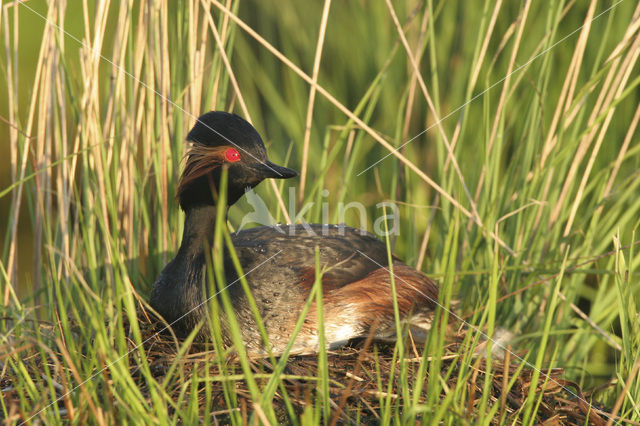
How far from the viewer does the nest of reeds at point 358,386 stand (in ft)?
8.83

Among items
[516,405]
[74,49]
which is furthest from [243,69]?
[516,405]

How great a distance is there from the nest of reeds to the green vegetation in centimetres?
3

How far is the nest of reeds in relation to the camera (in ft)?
8.83

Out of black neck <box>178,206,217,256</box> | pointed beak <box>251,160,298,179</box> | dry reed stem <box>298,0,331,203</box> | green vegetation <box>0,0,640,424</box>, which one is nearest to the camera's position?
green vegetation <box>0,0,640,424</box>

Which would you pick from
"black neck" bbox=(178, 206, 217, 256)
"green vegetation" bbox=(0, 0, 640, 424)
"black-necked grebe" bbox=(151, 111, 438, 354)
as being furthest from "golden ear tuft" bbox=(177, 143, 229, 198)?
"green vegetation" bbox=(0, 0, 640, 424)

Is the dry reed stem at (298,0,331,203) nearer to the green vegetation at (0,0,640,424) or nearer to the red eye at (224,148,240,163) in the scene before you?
the green vegetation at (0,0,640,424)

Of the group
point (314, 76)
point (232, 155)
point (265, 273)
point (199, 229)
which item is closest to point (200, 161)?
point (232, 155)

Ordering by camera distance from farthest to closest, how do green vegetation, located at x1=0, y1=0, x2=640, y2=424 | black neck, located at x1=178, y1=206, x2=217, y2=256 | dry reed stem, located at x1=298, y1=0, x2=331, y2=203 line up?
dry reed stem, located at x1=298, y1=0, x2=331, y2=203 < black neck, located at x1=178, y1=206, x2=217, y2=256 < green vegetation, located at x1=0, y1=0, x2=640, y2=424

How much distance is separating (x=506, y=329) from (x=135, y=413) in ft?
8.40

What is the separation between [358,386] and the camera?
304 centimetres

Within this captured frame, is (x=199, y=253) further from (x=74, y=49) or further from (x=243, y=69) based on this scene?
(x=74, y=49)

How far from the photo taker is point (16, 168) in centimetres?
426

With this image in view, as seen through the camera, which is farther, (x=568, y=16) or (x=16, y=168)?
(x=568, y=16)

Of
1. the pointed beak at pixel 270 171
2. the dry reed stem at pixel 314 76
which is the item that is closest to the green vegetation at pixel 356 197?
the dry reed stem at pixel 314 76
